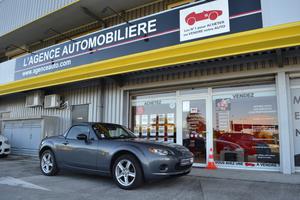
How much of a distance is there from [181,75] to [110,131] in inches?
132

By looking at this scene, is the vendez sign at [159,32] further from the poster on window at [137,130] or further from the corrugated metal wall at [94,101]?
the poster on window at [137,130]

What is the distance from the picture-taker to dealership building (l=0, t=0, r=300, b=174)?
6.45 metres

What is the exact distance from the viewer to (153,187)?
5.71 meters

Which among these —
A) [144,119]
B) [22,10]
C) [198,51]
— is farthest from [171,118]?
[22,10]

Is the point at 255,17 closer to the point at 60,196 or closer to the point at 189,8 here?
the point at 189,8

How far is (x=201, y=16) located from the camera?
6.83 m

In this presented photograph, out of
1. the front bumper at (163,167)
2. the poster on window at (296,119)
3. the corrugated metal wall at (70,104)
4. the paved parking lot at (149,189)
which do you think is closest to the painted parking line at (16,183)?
the paved parking lot at (149,189)

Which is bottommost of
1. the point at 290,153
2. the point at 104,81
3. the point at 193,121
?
the point at 290,153

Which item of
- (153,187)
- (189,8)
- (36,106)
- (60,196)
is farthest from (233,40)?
(36,106)

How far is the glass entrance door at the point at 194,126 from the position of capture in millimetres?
8680

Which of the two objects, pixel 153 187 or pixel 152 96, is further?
pixel 152 96

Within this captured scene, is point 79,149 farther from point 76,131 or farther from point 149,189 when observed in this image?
point 149,189

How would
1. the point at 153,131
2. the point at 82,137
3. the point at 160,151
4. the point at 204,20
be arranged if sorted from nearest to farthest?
the point at 160,151 < the point at 82,137 < the point at 204,20 < the point at 153,131

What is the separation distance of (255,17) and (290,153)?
11.9 feet
